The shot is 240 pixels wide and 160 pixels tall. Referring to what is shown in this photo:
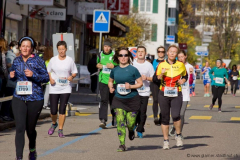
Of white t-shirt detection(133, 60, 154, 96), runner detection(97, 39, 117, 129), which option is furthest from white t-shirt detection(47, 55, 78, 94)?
runner detection(97, 39, 117, 129)

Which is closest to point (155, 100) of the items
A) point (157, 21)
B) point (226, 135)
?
point (226, 135)

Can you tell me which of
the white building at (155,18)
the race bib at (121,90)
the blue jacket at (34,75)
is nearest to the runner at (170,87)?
the race bib at (121,90)

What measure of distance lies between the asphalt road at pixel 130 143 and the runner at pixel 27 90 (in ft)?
3.68

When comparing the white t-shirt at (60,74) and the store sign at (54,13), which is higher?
the store sign at (54,13)

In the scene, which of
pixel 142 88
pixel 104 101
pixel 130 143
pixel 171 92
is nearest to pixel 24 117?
pixel 171 92

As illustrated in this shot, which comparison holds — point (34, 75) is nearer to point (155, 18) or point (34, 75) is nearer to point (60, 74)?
point (60, 74)

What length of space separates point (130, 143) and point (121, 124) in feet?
4.24

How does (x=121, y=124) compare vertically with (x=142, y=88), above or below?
below

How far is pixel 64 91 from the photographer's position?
39.9ft

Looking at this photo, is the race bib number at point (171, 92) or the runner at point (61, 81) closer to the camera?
the race bib number at point (171, 92)

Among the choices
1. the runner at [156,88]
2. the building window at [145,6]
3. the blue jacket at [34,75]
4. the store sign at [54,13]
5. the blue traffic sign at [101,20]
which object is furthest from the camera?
the building window at [145,6]

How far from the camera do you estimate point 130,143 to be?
11430mm

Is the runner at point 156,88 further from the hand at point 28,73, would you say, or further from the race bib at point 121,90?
the hand at point 28,73

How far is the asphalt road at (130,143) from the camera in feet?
31.8
